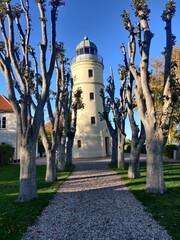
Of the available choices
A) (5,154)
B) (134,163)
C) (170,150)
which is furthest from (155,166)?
(170,150)

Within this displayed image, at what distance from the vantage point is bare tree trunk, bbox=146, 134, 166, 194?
9180 millimetres

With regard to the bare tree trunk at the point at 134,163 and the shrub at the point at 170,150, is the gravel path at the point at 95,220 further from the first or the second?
the shrub at the point at 170,150

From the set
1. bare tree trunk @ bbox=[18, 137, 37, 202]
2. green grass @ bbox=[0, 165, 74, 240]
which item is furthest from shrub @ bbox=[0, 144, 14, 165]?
bare tree trunk @ bbox=[18, 137, 37, 202]

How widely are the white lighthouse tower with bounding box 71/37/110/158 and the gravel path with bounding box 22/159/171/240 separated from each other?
1071 inches

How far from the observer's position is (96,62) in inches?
1501

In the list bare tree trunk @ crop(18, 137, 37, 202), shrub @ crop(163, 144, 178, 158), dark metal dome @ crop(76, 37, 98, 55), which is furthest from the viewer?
dark metal dome @ crop(76, 37, 98, 55)

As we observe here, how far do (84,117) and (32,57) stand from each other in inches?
975

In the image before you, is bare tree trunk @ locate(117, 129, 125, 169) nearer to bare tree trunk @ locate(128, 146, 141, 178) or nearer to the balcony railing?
bare tree trunk @ locate(128, 146, 141, 178)

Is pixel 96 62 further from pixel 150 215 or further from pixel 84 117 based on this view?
pixel 150 215

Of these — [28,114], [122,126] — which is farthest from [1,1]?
[122,126]

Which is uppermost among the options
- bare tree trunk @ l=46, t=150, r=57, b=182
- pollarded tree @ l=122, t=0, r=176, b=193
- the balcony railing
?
the balcony railing

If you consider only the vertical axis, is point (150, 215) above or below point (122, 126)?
below

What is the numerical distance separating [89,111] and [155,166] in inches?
1126

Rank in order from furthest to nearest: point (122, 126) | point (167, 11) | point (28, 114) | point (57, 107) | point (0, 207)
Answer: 1. point (122, 126)
2. point (57, 107)
3. point (167, 11)
4. point (28, 114)
5. point (0, 207)
